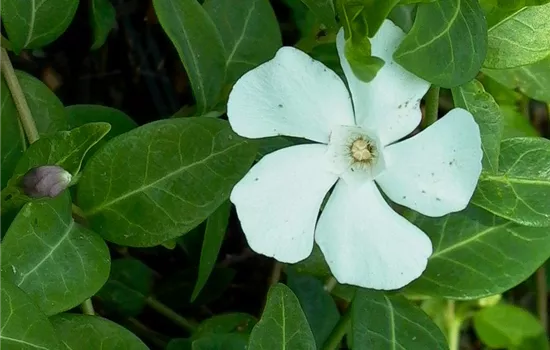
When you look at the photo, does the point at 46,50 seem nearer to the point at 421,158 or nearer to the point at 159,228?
the point at 159,228

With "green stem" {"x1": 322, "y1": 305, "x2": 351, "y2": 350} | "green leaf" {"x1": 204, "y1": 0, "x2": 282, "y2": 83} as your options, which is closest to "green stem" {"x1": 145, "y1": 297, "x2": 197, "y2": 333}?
"green stem" {"x1": 322, "y1": 305, "x2": 351, "y2": 350}

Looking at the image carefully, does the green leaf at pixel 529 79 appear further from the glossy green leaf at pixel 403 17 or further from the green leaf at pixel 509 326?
the green leaf at pixel 509 326

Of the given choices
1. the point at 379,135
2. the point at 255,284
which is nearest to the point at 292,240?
the point at 379,135

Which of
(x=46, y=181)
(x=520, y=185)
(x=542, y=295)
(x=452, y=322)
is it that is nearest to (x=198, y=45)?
(x=46, y=181)

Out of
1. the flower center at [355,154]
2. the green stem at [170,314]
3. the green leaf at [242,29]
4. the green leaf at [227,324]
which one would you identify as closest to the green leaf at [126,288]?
the green stem at [170,314]

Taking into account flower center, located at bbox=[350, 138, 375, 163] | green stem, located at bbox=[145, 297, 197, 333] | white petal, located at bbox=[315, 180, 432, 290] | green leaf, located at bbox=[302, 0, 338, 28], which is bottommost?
green stem, located at bbox=[145, 297, 197, 333]

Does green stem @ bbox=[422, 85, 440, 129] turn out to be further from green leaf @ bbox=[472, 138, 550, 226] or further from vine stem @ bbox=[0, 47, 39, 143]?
vine stem @ bbox=[0, 47, 39, 143]

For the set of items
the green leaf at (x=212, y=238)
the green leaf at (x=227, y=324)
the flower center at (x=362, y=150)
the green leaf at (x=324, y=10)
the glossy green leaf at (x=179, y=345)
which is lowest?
the green leaf at (x=227, y=324)
